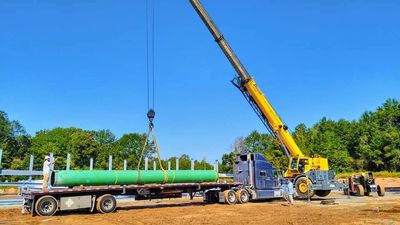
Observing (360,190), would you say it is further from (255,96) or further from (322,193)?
(255,96)

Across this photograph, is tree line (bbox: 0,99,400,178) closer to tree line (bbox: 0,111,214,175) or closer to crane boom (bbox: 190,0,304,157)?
tree line (bbox: 0,111,214,175)

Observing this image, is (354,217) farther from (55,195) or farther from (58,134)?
(58,134)

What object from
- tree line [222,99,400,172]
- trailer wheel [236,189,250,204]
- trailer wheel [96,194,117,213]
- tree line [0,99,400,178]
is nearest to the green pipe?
trailer wheel [96,194,117,213]

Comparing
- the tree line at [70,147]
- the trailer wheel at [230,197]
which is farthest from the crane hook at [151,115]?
the tree line at [70,147]

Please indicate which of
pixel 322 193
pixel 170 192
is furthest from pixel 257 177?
pixel 322 193

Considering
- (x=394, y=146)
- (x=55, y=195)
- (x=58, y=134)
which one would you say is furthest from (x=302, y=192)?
(x=58, y=134)

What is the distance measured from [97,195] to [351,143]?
77.4 meters

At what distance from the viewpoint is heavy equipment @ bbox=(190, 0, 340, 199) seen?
2962 centimetres

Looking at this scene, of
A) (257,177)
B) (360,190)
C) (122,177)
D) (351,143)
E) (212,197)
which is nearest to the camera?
(122,177)

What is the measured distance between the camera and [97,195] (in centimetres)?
2067

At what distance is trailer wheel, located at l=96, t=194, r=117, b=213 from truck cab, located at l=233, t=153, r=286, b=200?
1012cm

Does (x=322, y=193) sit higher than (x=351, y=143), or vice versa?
(x=351, y=143)

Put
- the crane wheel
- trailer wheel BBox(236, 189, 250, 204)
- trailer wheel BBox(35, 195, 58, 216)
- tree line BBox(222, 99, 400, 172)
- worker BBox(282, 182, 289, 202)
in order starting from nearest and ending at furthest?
trailer wheel BBox(35, 195, 58, 216) < trailer wheel BBox(236, 189, 250, 204) < worker BBox(282, 182, 289, 202) < the crane wheel < tree line BBox(222, 99, 400, 172)

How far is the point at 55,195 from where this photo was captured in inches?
754
